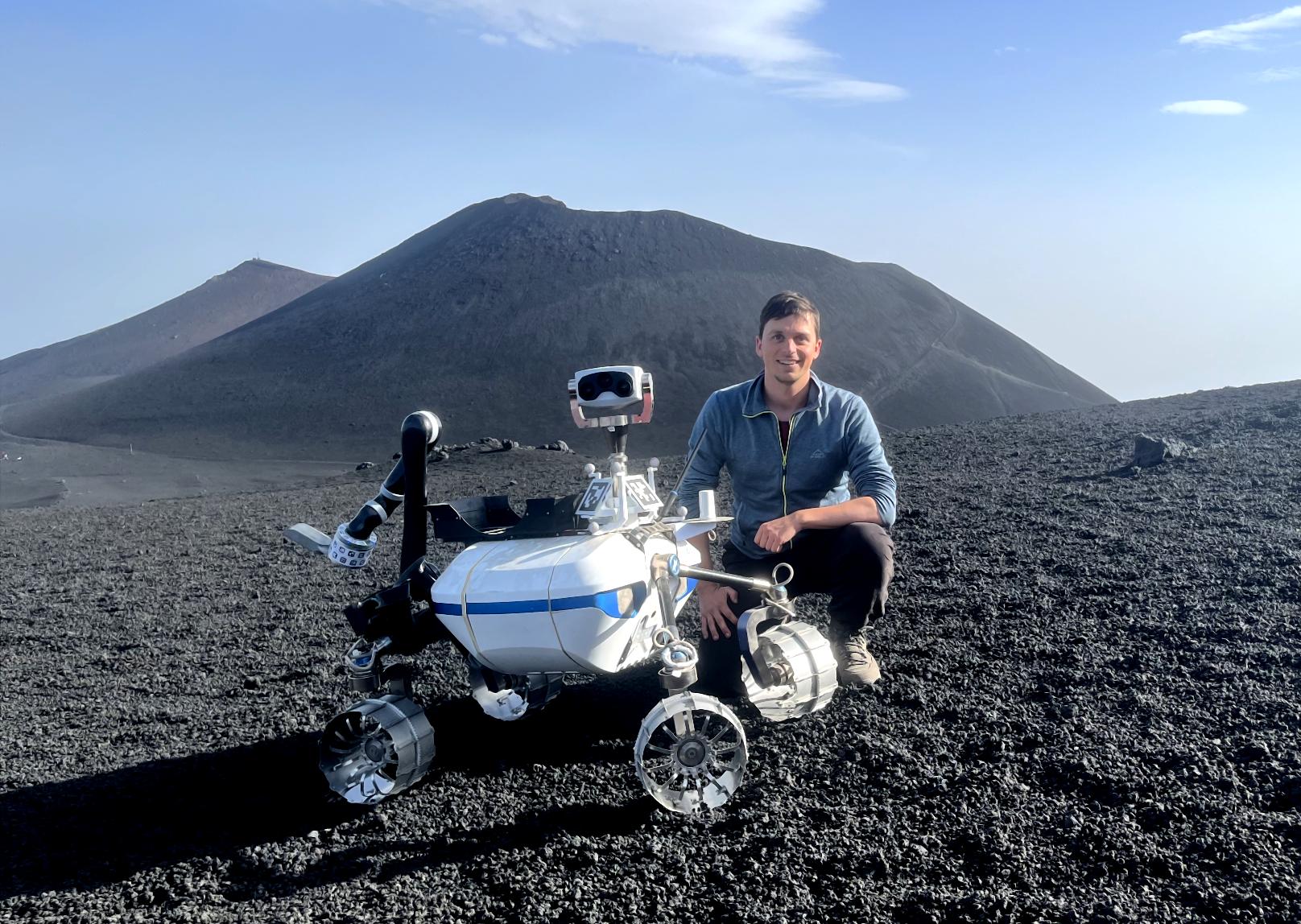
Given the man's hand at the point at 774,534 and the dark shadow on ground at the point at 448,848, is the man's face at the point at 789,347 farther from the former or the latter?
the dark shadow on ground at the point at 448,848

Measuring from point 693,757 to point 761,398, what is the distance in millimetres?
1459

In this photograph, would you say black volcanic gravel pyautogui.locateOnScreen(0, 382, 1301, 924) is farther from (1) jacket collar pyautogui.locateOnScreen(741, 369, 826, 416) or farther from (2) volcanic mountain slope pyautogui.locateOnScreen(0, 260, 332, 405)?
(2) volcanic mountain slope pyautogui.locateOnScreen(0, 260, 332, 405)

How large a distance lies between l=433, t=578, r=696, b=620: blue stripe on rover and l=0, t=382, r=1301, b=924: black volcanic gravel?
687 mm

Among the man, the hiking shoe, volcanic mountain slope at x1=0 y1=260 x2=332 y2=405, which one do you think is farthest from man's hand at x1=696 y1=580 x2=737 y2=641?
volcanic mountain slope at x1=0 y1=260 x2=332 y2=405

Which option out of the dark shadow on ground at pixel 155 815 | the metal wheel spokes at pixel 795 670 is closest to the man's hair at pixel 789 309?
the metal wheel spokes at pixel 795 670

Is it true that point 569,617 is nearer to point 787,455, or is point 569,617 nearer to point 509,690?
point 509,690

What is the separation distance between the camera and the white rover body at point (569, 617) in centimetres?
261

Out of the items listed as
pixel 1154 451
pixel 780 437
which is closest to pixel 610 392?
pixel 780 437

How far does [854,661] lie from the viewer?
3.68 metres

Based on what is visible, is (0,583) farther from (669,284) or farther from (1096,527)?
(669,284)

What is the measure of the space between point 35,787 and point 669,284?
32.4 metres

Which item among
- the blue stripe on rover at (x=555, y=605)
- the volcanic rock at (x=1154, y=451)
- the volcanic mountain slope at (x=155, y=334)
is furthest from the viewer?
the volcanic mountain slope at (x=155, y=334)

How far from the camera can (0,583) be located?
7.29 meters

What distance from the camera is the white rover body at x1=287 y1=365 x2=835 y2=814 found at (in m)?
2.61
